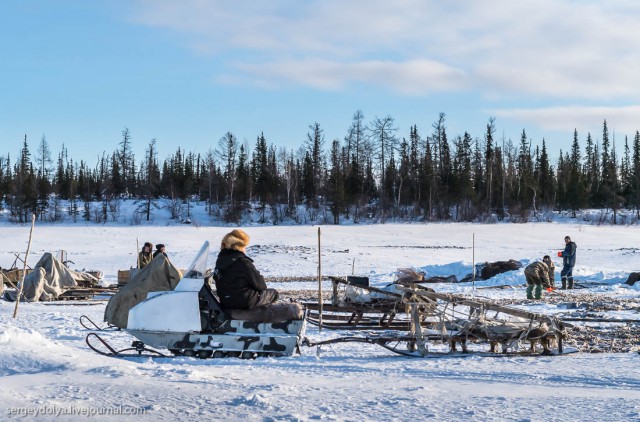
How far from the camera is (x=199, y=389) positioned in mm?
5445

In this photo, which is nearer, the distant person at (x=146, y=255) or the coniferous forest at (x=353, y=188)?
the distant person at (x=146, y=255)

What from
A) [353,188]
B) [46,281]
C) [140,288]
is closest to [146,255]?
[46,281]

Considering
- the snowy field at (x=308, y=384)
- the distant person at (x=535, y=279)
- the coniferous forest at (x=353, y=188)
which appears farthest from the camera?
the coniferous forest at (x=353, y=188)

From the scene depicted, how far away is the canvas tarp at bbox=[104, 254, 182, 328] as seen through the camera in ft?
34.1

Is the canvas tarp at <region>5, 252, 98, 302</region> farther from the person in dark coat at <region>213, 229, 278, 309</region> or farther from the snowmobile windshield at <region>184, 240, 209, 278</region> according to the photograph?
the person in dark coat at <region>213, 229, 278, 309</region>

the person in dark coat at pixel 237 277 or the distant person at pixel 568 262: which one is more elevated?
the person in dark coat at pixel 237 277

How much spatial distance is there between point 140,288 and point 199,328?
11.4 ft

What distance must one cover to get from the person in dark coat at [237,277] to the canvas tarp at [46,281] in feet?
30.5

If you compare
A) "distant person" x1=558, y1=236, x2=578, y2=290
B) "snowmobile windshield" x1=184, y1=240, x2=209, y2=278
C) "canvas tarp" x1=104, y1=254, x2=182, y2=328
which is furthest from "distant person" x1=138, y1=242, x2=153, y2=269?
"distant person" x1=558, y1=236, x2=578, y2=290

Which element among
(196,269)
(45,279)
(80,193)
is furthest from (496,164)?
(196,269)

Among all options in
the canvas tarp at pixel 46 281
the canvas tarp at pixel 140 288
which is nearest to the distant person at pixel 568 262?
the canvas tarp at pixel 140 288

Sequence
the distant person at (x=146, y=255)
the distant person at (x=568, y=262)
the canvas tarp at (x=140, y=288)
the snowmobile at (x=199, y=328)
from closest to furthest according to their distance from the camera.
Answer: the snowmobile at (x=199, y=328) < the canvas tarp at (x=140, y=288) < the distant person at (x=146, y=255) < the distant person at (x=568, y=262)

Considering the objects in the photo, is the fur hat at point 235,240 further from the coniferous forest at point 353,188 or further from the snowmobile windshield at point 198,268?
the coniferous forest at point 353,188

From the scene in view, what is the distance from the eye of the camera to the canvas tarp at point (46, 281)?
15.6 metres
